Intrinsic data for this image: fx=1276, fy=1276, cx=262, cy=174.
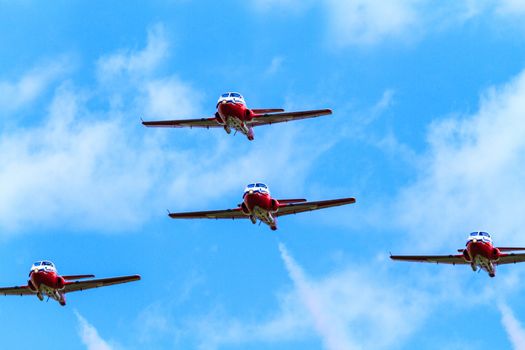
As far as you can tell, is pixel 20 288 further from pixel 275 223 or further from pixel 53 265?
pixel 275 223

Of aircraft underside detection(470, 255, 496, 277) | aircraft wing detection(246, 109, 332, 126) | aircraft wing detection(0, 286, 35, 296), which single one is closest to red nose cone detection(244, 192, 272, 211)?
aircraft wing detection(246, 109, 332, 126)

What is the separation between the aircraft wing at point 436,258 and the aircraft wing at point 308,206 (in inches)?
552

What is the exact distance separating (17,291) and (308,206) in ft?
140

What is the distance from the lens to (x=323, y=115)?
184m

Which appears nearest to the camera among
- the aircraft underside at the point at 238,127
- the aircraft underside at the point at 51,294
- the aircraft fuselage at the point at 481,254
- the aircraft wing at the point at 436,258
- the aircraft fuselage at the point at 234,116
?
the aircraft fuselage at the point at 481,254

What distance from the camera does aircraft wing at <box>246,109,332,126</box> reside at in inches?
7210

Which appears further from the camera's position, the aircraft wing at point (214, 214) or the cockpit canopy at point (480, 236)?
the aircraft wing at point (214, 214)

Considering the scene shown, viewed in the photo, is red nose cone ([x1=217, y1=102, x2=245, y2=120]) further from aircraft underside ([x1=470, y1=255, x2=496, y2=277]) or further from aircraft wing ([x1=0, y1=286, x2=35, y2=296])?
aircraft underside ([x1=470, y1=255, x2=496, y2=277])

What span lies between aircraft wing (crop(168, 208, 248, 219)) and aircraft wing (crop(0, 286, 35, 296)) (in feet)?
74.6

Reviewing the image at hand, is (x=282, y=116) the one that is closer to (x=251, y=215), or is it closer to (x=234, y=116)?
(x=234, y=116)

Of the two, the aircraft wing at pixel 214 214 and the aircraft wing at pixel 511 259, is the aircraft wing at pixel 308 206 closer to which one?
the aircraft wing at pixel 214 214

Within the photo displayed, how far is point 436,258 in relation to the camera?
182m

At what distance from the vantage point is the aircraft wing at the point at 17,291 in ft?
583

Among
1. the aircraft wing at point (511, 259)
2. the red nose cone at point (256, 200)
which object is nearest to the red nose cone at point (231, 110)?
the red nose cone at point (256, 200)
